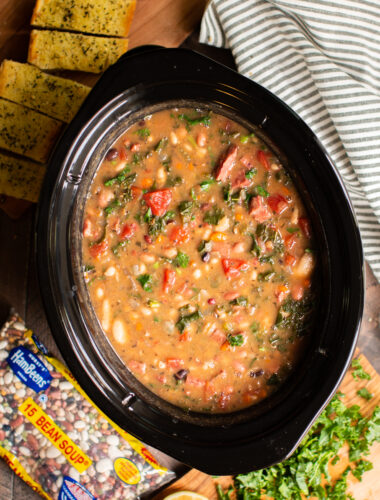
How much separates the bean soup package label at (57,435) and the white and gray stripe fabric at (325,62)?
1933 millimetres

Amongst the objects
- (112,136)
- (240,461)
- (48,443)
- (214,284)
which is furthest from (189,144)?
(48,443)

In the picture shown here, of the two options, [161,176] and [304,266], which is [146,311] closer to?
[161,176]

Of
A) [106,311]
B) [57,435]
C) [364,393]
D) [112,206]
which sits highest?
[112,206]

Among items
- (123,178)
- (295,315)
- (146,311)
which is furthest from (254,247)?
(123,178)

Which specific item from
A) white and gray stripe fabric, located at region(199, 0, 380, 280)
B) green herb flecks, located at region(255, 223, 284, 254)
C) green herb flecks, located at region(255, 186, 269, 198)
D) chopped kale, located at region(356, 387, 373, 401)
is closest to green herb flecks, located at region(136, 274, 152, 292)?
green herb flecks, located at region(255, 223, 284, 254)

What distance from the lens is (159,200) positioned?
274 centimetres

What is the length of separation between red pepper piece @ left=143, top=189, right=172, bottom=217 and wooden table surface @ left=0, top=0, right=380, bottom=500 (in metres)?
0.92

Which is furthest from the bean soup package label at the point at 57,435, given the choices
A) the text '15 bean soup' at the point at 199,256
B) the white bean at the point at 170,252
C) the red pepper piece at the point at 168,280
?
the white bean at the point at 170,252

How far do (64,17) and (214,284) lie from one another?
70.4 inches

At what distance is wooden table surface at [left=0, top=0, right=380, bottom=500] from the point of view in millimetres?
3232

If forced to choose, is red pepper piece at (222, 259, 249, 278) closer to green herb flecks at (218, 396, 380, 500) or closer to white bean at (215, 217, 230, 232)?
white bean at (215, 217, 230, 232)

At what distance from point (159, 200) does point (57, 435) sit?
5.24ft

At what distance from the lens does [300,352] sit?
287 centimetres

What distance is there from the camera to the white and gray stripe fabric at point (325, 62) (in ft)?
9.53
